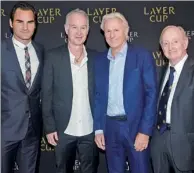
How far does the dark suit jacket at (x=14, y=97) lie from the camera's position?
255 centimetres

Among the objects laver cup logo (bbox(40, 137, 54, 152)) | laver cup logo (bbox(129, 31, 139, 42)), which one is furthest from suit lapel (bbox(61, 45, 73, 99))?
laver cup logo (bbox(40, 137, 54, 152))

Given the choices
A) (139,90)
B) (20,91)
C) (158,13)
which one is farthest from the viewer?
(158,13)

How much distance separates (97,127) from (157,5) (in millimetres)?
1315

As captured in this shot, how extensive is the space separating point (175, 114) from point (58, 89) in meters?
0.86

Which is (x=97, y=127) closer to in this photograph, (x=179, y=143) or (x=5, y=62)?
(x=179, y=143)

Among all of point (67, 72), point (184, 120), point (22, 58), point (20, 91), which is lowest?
point (184, 120)

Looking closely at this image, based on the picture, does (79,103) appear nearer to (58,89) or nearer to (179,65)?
(58,89)

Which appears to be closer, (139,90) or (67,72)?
(139,90)

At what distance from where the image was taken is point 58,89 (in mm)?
2600

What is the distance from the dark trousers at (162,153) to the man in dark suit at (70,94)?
505 millimetres

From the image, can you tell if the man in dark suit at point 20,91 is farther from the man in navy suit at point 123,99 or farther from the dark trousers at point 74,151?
the man in navy suit at point 123,99

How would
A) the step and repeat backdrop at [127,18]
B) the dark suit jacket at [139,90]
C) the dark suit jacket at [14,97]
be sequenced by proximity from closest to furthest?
the dark suit jacket at [139,90], the dark suit jacket at [14,97], the step and repeat backdrop at [127,18]

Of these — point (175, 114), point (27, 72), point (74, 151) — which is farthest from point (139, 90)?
point (27, 72)

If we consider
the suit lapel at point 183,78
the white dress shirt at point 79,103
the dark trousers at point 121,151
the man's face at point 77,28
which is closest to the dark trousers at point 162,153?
the dark trousers at point 121,151
